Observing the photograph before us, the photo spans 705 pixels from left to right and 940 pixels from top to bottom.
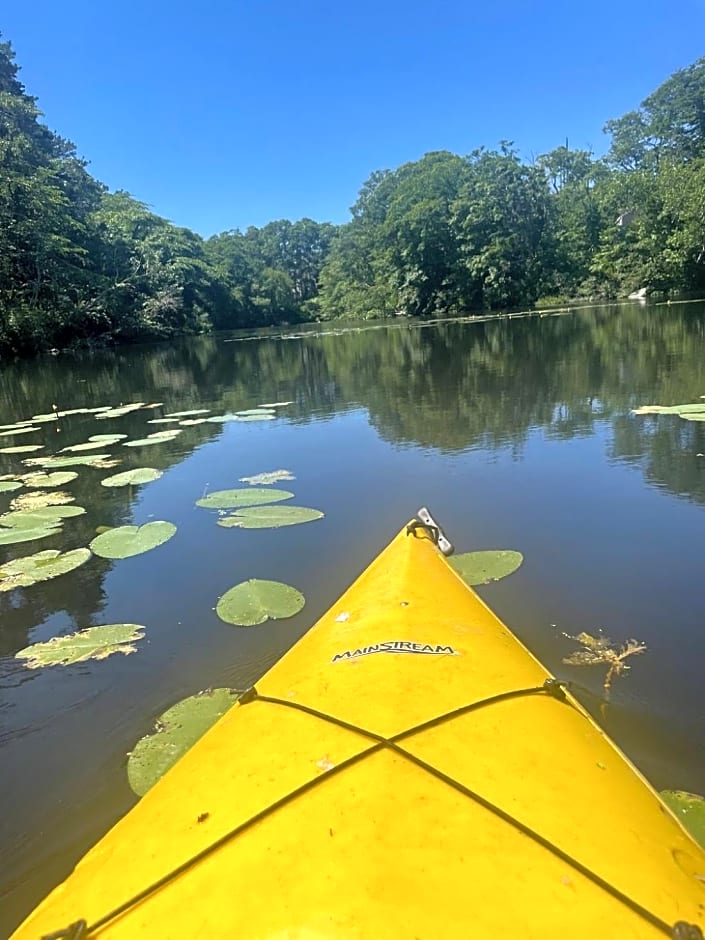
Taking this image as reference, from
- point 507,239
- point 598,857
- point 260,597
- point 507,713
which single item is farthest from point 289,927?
point 507,239

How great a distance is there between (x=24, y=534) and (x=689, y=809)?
3.95 meters

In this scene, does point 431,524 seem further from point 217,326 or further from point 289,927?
point 217,326

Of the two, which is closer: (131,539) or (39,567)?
(39,567)

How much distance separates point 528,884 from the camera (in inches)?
37.0

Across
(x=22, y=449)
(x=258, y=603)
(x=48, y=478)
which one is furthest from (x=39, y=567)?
(x=22, y=449)

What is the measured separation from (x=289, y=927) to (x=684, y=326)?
15.0 meters

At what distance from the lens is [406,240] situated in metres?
35.8

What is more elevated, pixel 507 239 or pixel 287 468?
pixel 507 239

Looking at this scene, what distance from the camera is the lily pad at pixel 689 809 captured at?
1536 mm

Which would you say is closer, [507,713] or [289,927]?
[289,927]

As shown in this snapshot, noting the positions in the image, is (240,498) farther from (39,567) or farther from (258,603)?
(258,603)

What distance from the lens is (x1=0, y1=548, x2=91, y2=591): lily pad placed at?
3422 mm

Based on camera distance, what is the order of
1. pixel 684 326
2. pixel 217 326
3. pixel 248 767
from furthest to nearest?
pixel 217 326 → pixel 684 326 → pixel 248 767

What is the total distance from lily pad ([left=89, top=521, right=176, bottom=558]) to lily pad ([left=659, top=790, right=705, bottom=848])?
2.98m
